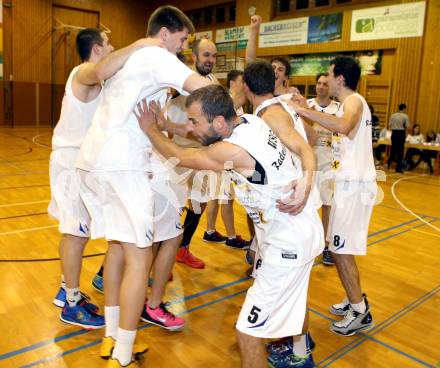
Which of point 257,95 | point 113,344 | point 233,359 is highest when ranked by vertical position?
point 257,95

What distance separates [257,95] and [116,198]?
110 centimetres

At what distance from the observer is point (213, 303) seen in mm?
3559

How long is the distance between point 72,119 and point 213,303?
1.88 meters

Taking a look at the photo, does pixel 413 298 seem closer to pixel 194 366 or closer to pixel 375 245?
pixel 375 245

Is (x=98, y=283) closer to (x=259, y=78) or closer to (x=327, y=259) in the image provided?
(x=259, y=78)

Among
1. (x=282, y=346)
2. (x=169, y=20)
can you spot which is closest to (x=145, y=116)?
(x=169, y=20)

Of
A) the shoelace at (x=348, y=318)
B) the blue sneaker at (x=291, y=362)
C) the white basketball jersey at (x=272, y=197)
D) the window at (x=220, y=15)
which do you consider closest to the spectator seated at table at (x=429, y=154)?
the shoelace at (x=348, y=318)

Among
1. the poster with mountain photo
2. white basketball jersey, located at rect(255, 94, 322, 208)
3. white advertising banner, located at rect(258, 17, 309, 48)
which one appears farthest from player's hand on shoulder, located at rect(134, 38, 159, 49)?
white advertising banner, located at rect(258, 17, 309, 48)

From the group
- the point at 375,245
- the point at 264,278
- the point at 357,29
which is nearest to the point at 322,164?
the point at 375,245

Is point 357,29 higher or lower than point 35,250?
higher

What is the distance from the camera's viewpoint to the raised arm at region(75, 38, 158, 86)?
2.30 m

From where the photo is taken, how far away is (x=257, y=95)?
2.67 m

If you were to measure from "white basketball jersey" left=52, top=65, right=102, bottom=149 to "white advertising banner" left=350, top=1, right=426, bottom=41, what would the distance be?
13140mm

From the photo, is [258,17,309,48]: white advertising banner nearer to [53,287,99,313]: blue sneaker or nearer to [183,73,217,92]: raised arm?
[53,287,99,313]: blue sneaker
